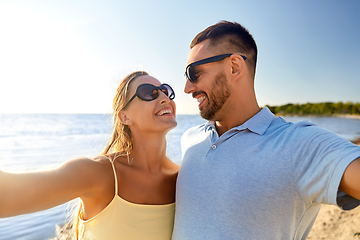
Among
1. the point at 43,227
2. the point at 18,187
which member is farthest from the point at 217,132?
the point at 43,227

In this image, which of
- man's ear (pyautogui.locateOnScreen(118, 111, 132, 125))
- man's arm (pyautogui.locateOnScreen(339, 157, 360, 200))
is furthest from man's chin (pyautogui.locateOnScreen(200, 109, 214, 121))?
man's arm (pyautogui.locateOnScreen(339, 157, 360, 200))

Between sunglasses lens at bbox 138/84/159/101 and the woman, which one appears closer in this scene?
the woman

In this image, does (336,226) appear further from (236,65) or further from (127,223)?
(127,223)

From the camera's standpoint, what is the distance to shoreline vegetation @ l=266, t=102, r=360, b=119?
272ft

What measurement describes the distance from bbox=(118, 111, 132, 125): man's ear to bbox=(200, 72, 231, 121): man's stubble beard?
1.07m

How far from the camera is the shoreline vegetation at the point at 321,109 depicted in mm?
82800

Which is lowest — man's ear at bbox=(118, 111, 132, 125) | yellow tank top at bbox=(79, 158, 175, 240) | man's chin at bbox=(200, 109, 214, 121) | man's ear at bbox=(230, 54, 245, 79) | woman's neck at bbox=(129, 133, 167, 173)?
yellow tank top at bbox=(79, 158, 175, 240)

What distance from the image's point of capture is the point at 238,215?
1.87 m

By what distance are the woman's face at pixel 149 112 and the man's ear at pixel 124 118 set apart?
0.03 m

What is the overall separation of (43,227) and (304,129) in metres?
6.49

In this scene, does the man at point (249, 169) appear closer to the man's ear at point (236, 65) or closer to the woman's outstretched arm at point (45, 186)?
the man's ear at point (236, 65)

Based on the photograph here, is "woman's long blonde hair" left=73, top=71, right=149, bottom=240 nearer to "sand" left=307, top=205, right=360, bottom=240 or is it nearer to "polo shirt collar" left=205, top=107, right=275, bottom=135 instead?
"polo shirt collar" left=205, top=107, right=275, bottom=135

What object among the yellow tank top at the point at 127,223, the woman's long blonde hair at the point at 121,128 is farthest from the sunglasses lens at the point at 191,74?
the yellow tank top at the point at 127,223

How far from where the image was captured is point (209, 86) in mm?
2615
